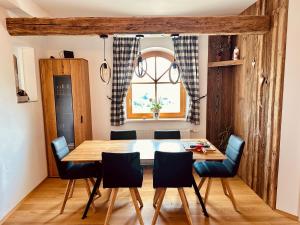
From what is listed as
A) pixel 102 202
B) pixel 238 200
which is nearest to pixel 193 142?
pixel 238 200

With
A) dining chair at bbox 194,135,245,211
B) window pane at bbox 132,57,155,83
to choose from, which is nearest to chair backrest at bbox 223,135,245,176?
dining chair at bbox 194,135,245,211

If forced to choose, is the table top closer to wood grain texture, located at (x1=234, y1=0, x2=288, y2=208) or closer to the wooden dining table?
the wooden dining table

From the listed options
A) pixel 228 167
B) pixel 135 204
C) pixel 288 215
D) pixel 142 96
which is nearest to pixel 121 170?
pixel 135 204

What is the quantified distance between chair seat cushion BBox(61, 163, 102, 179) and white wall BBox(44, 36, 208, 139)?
1307mm

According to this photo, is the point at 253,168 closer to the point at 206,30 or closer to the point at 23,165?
the point at 206,30

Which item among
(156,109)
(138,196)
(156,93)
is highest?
(156,93)

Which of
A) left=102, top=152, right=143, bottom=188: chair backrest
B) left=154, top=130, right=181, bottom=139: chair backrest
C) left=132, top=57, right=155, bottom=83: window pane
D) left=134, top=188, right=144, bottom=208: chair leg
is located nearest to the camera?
left=102, top=152, right=143, bottom=188: chair backrest

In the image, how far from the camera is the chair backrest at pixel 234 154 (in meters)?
2.55

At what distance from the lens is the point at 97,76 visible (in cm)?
394

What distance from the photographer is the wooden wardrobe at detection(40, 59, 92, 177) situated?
11.3ft

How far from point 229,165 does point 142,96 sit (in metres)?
2.14

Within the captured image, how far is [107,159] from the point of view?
7.31 feet

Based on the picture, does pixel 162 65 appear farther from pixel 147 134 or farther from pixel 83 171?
pixel 83 171

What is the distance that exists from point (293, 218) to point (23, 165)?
3497 mm
